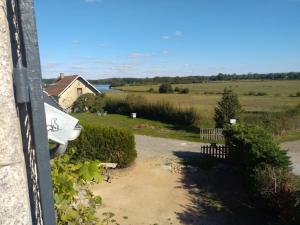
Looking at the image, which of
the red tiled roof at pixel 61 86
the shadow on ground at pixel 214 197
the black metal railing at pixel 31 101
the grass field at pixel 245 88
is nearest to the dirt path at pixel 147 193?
the shadow on ground at pixel 214 197

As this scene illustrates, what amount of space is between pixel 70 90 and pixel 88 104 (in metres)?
3.04

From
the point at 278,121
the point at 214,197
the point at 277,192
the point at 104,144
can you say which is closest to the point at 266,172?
the point at 277,192

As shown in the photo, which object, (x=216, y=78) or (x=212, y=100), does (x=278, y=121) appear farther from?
(x=216, y=78)

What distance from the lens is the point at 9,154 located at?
4.25 ft

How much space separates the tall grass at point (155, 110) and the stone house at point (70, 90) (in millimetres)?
3402

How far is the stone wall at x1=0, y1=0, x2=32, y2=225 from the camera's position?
4.13ft

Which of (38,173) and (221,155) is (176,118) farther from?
(38,173)

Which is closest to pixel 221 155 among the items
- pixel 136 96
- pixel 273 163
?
pixel 273 163

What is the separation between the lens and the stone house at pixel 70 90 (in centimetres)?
4416

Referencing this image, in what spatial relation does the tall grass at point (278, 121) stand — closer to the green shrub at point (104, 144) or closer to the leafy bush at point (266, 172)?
the leafy bush at point (266, 172)

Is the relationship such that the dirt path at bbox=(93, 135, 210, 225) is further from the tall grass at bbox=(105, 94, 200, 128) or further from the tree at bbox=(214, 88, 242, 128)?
the tall grass at bbox=(105, 94, 200, 128)

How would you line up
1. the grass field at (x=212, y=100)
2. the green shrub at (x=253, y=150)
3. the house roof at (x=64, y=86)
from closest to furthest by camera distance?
the green shrub at (x=253, y=150)
the grass field at (x=212, y=100)
the house roof at (x=64, y=86)

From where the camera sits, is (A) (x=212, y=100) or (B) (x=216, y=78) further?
(B) (x=216, y=78)

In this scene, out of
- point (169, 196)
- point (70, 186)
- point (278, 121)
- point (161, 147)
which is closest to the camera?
point (70, 186)
